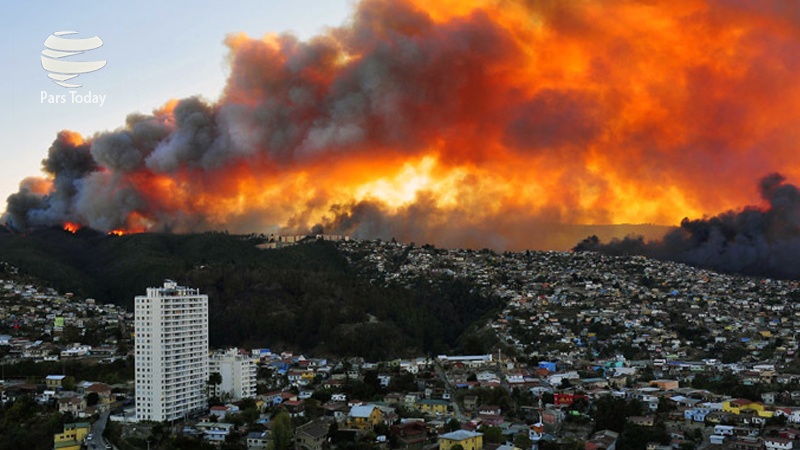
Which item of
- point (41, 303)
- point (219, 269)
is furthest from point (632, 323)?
point (41, 303)

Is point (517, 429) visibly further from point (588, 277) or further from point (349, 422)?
point (588, 277)

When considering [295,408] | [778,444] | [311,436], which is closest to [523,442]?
[311,436]

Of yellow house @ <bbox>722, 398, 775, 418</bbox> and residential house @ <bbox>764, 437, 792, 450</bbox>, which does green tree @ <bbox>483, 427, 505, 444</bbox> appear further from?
yellow house @ <bbox>722, 398, 775, 418</bbox>

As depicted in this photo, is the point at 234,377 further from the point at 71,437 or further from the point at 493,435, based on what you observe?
the point at 493,435

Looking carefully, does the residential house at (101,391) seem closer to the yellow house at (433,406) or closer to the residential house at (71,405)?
the residential house at (71,405)

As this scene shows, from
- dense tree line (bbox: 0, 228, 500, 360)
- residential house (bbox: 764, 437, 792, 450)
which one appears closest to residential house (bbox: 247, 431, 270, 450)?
residential house (bbox: 764, 437, 792, 450)
